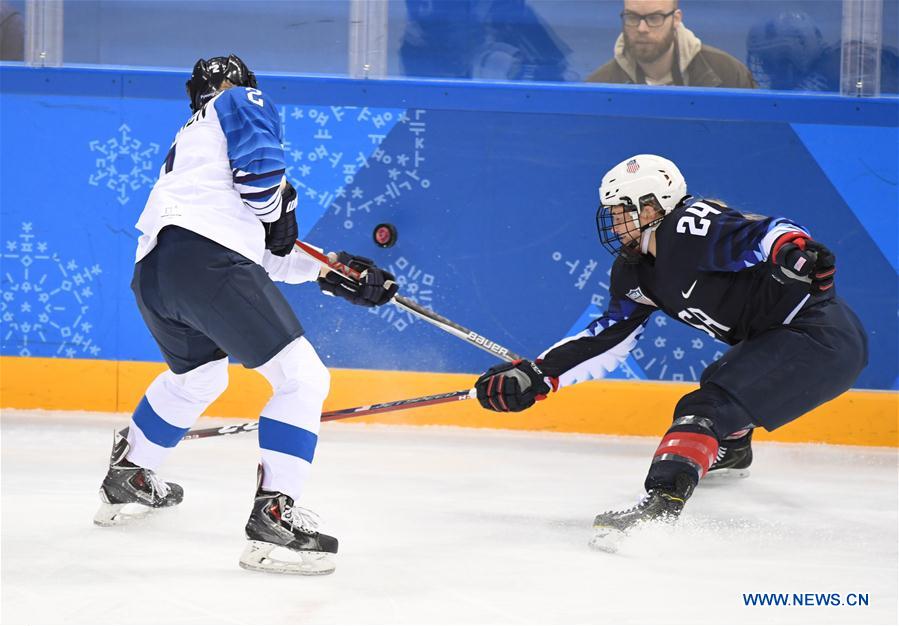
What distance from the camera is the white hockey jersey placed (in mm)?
2484

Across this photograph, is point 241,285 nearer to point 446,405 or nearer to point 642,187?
point 642,187

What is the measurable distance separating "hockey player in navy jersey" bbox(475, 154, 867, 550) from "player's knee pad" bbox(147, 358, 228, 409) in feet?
2.27

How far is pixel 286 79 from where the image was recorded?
4414mm

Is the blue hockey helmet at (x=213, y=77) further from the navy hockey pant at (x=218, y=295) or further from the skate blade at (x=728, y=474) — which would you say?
the skate blade at (x=728, y=474)

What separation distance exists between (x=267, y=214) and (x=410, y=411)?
Result: 191cm

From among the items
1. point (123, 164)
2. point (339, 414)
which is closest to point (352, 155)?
point (123, 164)

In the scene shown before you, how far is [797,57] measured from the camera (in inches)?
175

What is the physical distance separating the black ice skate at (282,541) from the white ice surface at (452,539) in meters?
0.03

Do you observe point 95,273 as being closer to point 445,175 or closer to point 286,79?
point 286,79

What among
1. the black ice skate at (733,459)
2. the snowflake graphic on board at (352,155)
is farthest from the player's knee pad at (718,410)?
the snowflake graphic on board at (352,155)

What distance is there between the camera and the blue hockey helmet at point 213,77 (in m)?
2.69

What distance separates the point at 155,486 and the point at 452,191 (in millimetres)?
1918

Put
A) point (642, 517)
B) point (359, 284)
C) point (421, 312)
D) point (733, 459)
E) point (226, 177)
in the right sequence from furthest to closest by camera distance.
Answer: point (733, 459) < point (421, 312) < point (359, 284) < point (642, 517) < point (226, 177)

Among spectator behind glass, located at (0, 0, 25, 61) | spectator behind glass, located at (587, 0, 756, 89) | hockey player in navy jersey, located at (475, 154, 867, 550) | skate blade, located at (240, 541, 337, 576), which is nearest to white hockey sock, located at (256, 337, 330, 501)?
skate blade, located at (240, 541, 337, 576)
